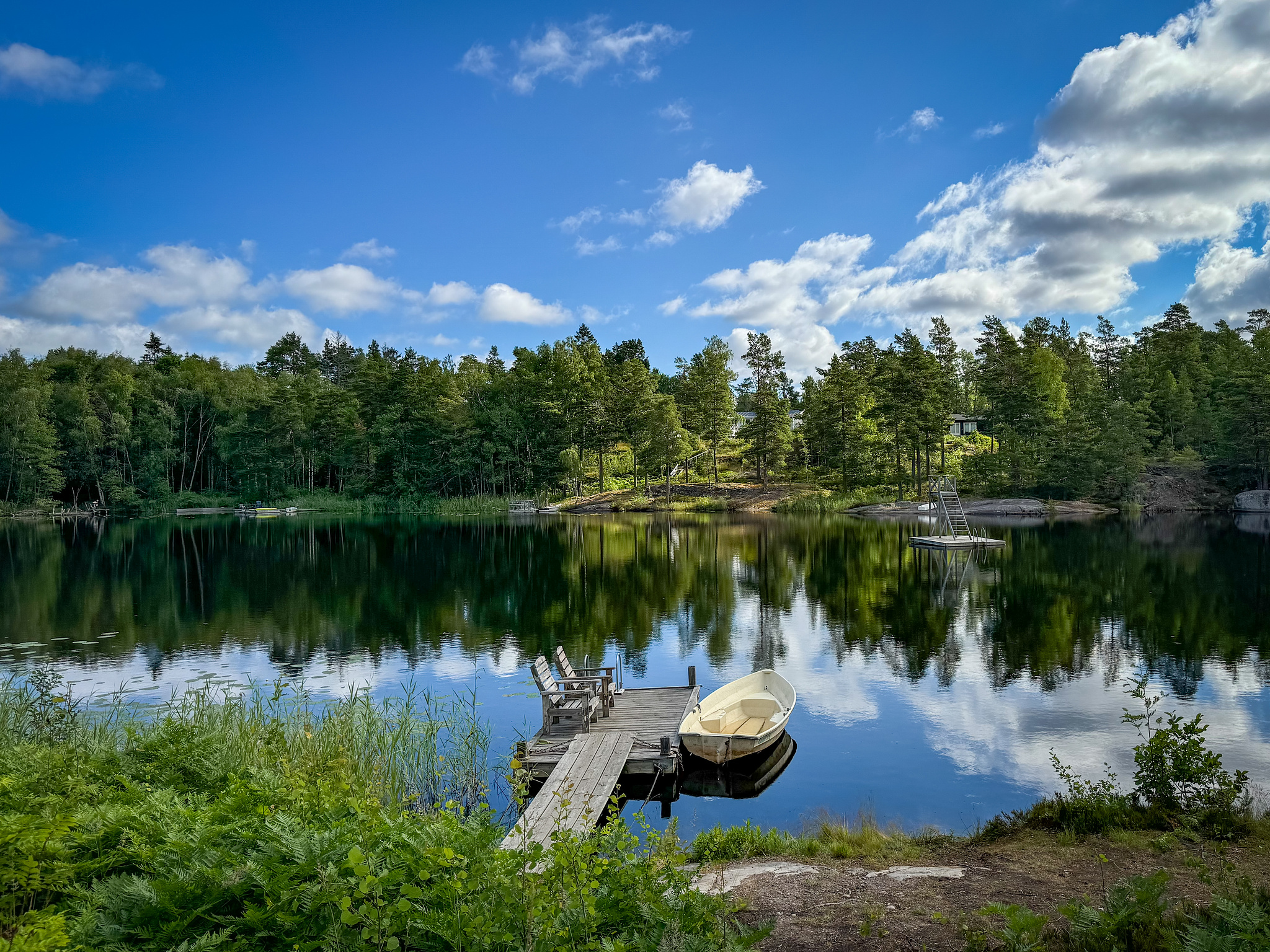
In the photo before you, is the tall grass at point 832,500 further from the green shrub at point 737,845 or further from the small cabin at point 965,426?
the green shrub at point 737,845

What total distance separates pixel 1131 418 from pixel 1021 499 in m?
9.95

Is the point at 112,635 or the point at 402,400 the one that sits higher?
the point at 402,400

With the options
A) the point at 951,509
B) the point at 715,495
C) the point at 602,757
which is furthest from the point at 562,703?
the point at 715,495

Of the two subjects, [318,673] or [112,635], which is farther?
[112,635]

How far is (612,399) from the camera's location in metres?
65.9

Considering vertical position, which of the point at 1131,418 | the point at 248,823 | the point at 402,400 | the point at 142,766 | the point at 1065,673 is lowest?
the point at 1065,673

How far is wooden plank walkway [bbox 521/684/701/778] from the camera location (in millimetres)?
10805

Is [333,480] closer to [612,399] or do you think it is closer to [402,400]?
[402,400]

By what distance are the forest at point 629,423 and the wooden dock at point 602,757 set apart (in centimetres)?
4646

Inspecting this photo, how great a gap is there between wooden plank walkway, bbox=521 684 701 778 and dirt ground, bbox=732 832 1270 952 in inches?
153

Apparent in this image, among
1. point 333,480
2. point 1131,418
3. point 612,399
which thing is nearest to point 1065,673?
point 1131,418

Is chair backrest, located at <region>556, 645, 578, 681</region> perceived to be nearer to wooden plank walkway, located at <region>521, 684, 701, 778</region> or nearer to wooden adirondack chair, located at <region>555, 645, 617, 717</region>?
wooden adirondack chair, located at <region>555, 645, 617, 717</region>

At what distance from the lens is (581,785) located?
9516 mm

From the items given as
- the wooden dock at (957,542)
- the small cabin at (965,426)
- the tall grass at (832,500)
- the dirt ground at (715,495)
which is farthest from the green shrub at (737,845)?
the small cabin at (965,426)
